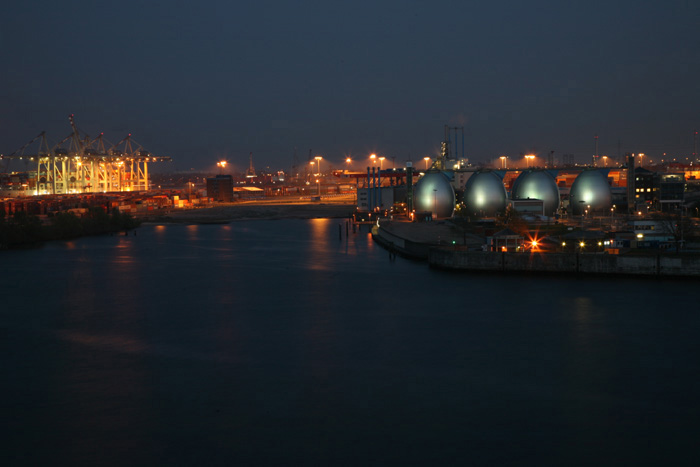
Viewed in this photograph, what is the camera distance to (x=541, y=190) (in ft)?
54.0

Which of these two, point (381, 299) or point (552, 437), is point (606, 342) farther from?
point (381, 299)

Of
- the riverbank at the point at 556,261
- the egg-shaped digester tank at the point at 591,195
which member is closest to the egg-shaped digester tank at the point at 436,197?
the egg-shaped digester tank at the point at 591,195

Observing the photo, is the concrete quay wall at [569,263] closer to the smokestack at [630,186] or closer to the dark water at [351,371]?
the dark water at [351,371]

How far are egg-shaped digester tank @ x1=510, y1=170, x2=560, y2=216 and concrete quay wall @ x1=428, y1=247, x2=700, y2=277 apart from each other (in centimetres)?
716

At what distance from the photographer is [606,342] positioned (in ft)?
19.7

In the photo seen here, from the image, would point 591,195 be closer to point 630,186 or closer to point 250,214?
point 630,186

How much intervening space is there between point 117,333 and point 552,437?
14.3 ft

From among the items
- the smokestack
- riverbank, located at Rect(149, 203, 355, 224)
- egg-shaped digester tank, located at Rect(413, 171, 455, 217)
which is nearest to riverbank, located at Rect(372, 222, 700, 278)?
egg-shaped digester tank, located at Rect(413, 171, 455, 217)

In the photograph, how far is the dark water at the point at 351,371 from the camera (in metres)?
3.92

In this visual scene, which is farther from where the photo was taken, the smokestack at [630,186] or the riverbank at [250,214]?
the riverbank at [250,214]

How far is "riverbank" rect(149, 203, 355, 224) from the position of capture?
23.5 meters

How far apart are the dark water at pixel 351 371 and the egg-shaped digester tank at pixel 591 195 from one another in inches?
329

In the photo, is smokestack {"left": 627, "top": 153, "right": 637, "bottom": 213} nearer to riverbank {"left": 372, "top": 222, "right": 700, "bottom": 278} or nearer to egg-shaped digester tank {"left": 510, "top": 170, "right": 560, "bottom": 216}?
egg-shaped digester tank {"left": 510, "top": 170, "right": 560, "bottom": 216}

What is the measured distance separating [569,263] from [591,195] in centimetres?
810
